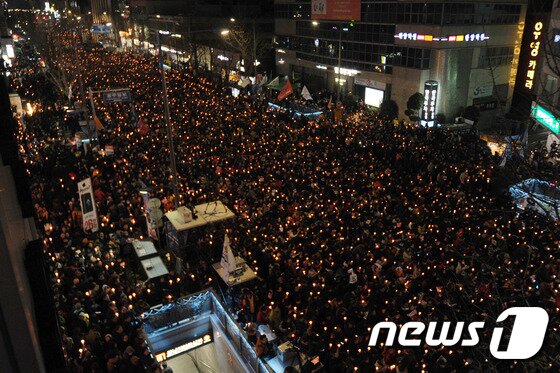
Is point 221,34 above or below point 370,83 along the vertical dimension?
above

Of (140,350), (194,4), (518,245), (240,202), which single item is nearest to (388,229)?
(518,245)

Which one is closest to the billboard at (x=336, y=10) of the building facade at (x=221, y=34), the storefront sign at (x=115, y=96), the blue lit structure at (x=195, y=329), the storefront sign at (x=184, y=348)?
the building facade at (x=221, y=34)

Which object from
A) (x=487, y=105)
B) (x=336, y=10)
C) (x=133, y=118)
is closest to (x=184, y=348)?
(x=133, y=118)

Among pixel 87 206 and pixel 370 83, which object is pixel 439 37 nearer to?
pixel 370 83

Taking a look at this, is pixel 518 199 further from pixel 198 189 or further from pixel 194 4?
pixel 194 4

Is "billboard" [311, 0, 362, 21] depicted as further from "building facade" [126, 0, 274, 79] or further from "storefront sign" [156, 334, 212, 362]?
"storefront sign" [156, 334, 212, 362]
